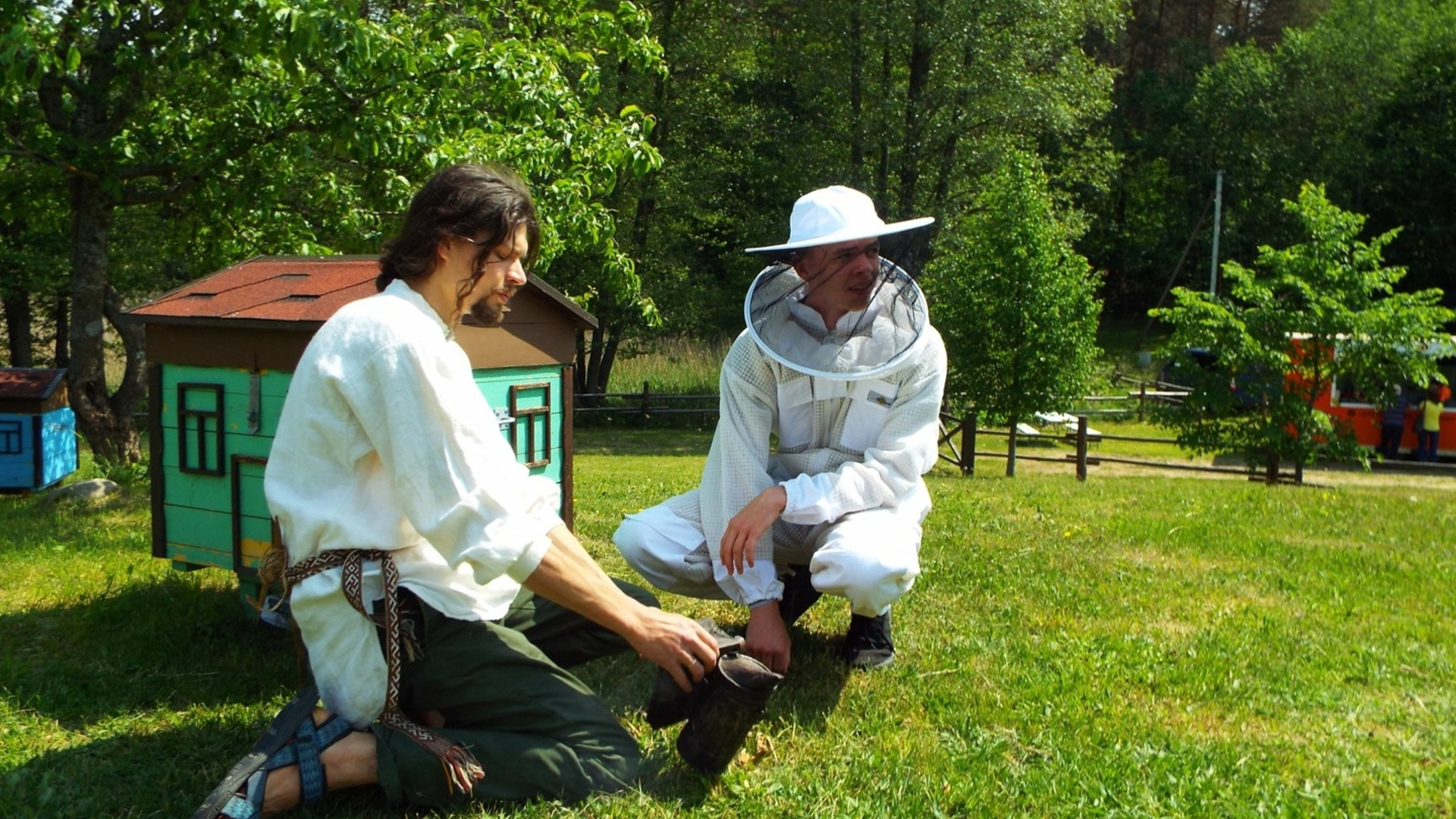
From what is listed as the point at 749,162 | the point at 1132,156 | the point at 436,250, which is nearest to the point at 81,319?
the point at 436,250

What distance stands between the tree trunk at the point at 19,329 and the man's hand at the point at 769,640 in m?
19.6

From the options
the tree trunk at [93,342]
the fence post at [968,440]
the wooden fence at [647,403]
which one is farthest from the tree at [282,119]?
the wooden fence at [647,403]

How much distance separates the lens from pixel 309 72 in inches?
297

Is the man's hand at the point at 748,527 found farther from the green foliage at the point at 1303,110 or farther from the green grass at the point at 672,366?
the green foliage at the point at 1303,110

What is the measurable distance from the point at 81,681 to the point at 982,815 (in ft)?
8.71

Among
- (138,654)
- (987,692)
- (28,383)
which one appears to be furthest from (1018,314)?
(138,654)

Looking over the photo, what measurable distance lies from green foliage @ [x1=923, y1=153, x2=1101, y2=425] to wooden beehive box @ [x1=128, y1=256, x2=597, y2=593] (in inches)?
563

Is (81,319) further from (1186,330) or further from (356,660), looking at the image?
(1186,330)

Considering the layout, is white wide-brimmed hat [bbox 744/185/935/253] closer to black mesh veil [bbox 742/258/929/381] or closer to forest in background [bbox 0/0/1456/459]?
black mesh veil [bbox 742/258/929/381]

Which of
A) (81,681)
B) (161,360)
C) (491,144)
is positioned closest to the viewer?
(81,681)

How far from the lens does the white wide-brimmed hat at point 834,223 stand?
3.48 metres

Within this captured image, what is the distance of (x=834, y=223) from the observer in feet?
11.6

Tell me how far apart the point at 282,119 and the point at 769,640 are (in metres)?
5.72

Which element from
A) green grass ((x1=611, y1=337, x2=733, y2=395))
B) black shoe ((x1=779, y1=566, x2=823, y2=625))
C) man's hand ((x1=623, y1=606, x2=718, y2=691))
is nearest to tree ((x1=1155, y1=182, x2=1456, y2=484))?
black shoe ((x1=779, y1=566, x2=823, y2=625))
